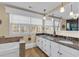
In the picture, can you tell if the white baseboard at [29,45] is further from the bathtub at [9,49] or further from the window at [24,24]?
the bathtub at [9,49]

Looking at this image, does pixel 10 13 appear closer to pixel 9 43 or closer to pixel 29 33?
pixel 29 33

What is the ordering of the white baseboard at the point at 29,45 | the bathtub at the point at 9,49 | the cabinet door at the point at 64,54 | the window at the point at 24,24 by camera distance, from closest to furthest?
the bathtub at the point at 9,49 → the cabinet door at the point at 64,54 → the window at the point at 24,24 → the white baseboard at the point at 29,45

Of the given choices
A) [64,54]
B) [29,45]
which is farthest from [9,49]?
[29,45]

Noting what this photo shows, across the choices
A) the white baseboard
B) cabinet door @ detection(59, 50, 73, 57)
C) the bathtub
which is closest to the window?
the white baseboard

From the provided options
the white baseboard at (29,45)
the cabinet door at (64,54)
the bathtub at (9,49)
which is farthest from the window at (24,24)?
the cabinet door at (64,54)

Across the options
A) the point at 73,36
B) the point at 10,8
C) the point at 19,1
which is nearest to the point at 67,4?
the point at 73,36

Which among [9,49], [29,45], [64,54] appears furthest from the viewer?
[29,45]

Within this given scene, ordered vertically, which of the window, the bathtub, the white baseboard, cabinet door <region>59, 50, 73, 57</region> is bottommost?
the white baseboard

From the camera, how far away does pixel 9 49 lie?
1.72 meters

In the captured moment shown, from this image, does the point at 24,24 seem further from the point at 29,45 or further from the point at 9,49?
the point at 9,49

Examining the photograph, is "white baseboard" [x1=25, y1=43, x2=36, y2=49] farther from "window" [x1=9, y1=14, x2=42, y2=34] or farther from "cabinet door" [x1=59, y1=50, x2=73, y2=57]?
"cabinet door" [x1=59, y1=50, x2=73, y2=57]

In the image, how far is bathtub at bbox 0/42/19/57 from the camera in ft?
5.41

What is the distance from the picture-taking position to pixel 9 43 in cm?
177

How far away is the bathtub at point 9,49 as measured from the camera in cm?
165
